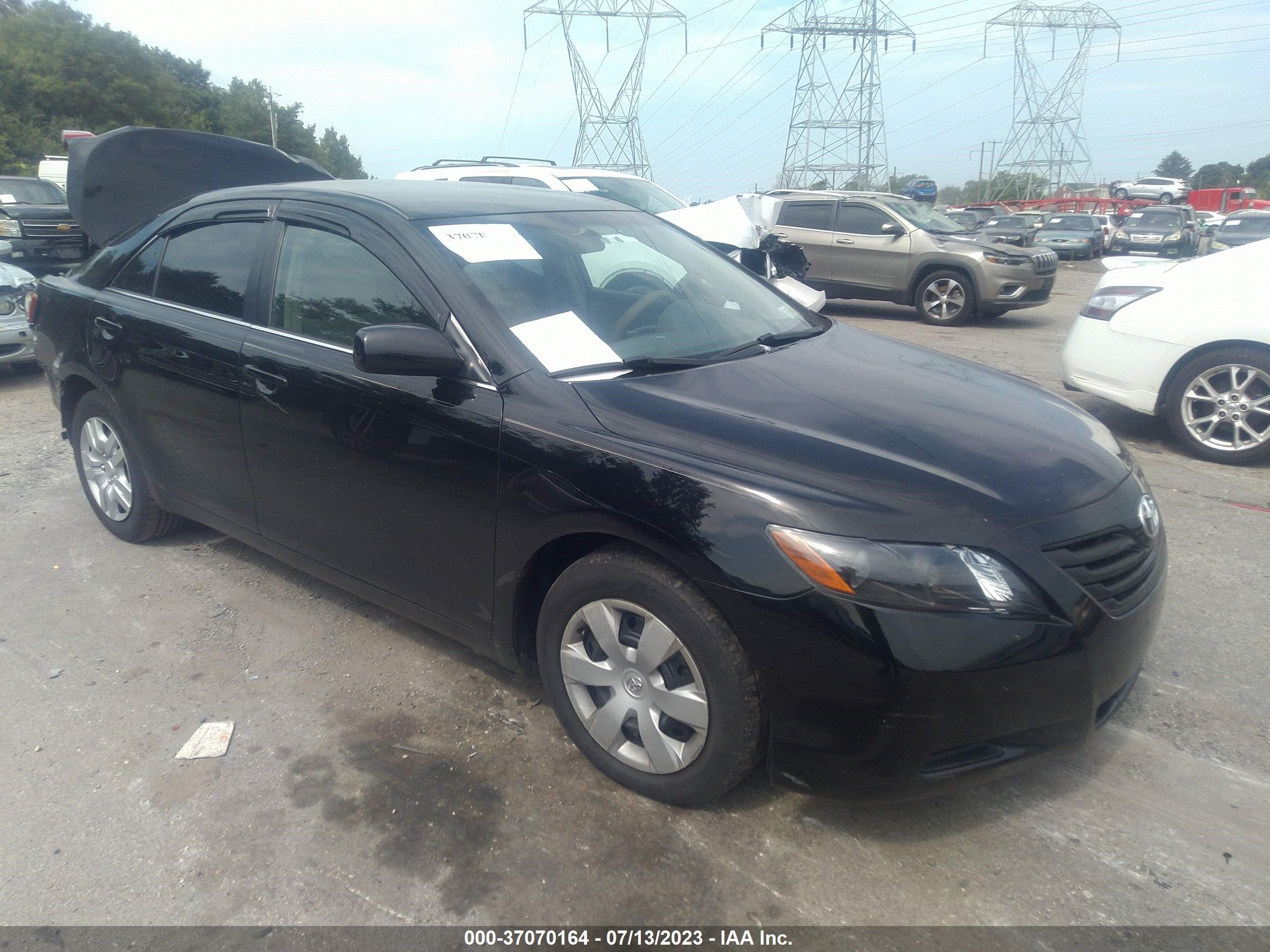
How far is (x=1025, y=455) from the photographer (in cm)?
254

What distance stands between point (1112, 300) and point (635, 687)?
5.20m

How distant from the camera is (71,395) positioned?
4.48 meters

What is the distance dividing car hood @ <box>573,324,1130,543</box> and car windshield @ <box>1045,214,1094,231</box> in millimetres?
28489

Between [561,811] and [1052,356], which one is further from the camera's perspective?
[1052,356]

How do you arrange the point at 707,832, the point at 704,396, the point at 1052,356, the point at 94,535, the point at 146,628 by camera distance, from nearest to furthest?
the point at 707,832 < the point at 704,396 < the point at 146,628 < the point at 94,535 < the point at 1052,356

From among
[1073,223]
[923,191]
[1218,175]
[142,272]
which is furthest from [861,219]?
[1218,175]

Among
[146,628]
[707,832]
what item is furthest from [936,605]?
[146,628]

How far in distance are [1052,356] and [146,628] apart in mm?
9339

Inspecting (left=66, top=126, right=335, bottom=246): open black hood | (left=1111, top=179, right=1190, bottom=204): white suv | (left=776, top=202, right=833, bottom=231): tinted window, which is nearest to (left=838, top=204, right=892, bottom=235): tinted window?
(left=776, top=202, right=833, bottom=231): tinted window

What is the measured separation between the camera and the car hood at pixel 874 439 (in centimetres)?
225

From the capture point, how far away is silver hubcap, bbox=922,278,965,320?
12.5m

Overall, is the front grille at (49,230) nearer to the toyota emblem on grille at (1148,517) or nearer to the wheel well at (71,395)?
the wheel well at (71,395)

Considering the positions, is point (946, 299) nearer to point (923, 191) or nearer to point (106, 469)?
point (106, 469)

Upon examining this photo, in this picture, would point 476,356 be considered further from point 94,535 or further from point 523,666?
point 94,535
